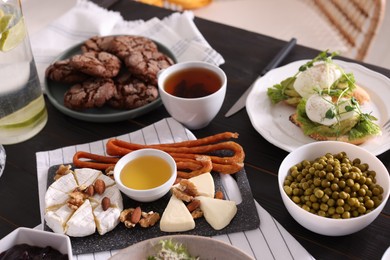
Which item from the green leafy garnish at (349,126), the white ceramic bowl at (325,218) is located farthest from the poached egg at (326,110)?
the white ceramic bowl at (325,218)

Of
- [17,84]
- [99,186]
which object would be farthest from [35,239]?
[17,84]

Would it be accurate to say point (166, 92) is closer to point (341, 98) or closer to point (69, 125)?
point (69, 125)

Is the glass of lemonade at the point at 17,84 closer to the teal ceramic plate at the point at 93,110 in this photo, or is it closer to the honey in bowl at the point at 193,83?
the teal ceramic plate at the point at 93,110

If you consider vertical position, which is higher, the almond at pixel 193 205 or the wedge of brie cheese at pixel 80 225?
the almond at pixel 193 205

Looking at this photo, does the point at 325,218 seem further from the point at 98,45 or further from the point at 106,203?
the point at 98,45

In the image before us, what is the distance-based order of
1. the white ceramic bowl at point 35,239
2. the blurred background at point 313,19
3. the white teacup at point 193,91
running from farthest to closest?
the blurred background at point 313,19, the white teacup at point 193,91, the white ceramic bowl at point 35,239

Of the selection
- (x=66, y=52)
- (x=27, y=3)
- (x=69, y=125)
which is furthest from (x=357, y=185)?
(x=27, y=3)
